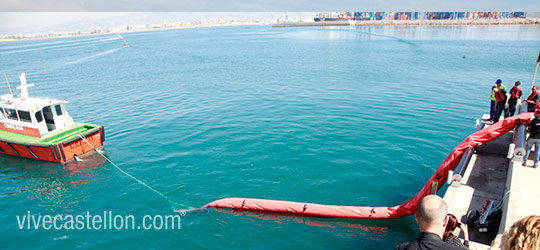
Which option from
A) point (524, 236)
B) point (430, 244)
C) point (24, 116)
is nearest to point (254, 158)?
point (430, 244)

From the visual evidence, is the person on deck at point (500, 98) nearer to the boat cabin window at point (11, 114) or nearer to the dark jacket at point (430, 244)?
the dark jacket at point (430, 244)

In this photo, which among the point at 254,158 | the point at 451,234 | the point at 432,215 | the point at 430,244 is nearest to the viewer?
the point at 430,244

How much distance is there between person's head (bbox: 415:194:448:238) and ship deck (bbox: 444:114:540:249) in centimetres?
432

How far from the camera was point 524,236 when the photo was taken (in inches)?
119

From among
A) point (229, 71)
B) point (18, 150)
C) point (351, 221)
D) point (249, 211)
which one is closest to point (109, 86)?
point (229, 71)

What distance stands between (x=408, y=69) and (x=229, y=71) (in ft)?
87.3

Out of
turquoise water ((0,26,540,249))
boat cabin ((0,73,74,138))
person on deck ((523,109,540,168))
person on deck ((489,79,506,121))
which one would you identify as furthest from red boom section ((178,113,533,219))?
boat cabin ((0,73,74,138))

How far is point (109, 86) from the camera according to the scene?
3809 cm

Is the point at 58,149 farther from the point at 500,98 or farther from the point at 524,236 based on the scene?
the point at 500,98

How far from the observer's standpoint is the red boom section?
1031 cm

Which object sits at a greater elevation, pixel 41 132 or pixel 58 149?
pixel 41 132

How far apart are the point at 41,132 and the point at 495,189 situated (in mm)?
23194

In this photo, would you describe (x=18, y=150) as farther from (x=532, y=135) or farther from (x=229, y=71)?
(x=229, y=71)

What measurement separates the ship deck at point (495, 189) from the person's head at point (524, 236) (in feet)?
15.6
